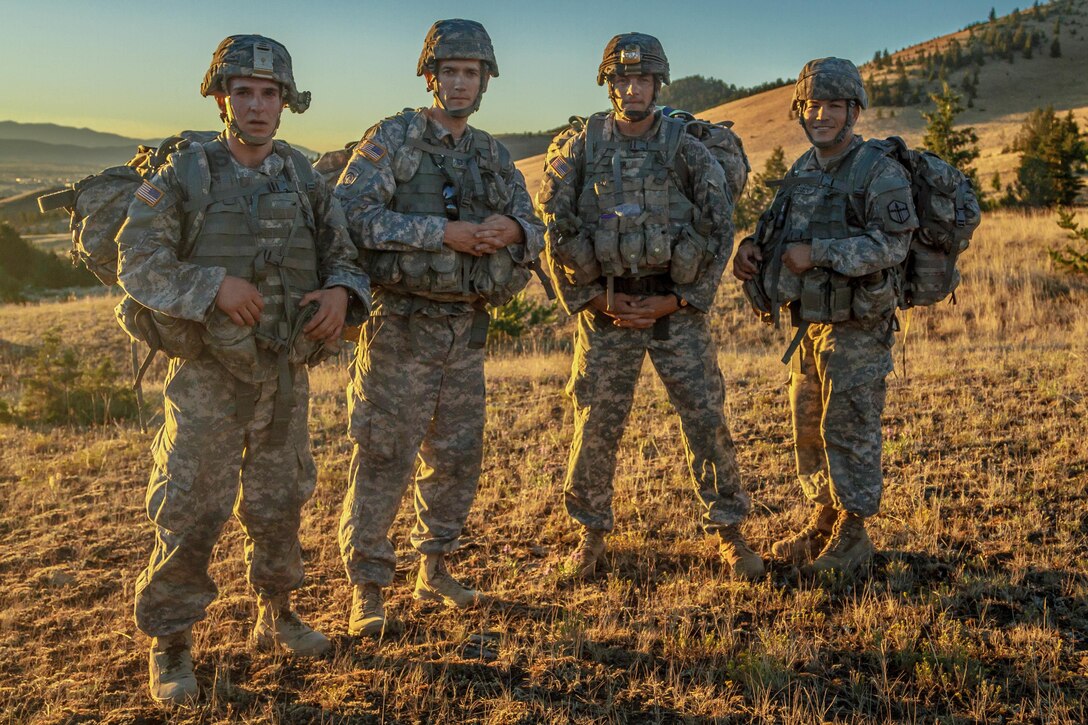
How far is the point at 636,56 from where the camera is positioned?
15.4 feet

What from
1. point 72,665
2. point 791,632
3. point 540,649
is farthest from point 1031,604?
point 72,665

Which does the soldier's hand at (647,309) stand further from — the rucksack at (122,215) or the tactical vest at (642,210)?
the rucksack at (122,215)

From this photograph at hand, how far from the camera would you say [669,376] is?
16.6 ft

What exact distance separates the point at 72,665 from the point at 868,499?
4459mm

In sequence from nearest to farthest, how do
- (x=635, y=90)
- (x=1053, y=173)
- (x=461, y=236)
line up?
(x=461, y=236), (x=635, y=90), (x=1053, y=173)

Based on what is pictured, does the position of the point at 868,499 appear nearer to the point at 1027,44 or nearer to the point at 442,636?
the point at 442,636

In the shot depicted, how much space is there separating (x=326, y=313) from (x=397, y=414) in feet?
2.58

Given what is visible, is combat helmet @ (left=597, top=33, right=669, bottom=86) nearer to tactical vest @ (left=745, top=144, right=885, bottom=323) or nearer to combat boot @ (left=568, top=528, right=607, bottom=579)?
tactical vest @ (left=745, top=144, right=885, bottom=323)

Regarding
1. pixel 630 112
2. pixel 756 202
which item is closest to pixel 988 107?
pixel 756 202

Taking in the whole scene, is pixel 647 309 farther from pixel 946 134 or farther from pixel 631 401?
pixel 946 134

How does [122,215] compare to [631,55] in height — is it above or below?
below

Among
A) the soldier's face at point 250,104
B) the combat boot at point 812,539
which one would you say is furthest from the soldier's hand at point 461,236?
the combat boot at point 812,539

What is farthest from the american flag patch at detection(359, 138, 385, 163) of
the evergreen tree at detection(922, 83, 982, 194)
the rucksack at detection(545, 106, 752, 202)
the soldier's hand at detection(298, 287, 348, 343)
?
the evergreen tree at detection(922, 83, 982, 194)

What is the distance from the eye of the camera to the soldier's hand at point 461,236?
437cm
